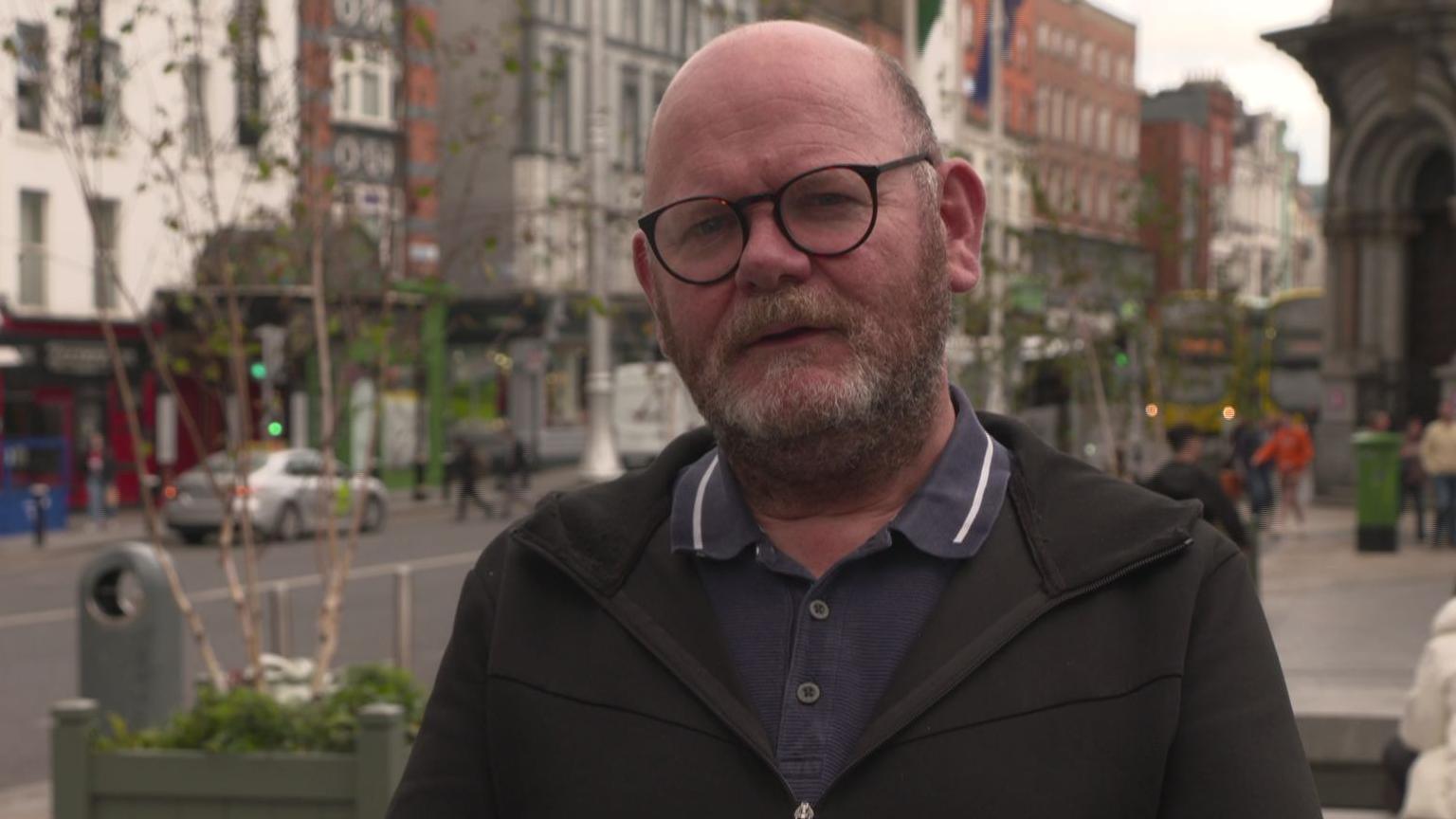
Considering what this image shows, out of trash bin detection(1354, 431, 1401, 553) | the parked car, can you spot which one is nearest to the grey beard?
trash bin detection(1354, 431, 1401, 553)

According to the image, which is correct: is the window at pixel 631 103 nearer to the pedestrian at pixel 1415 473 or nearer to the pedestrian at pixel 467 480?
the pedestrian at pixel 467 480

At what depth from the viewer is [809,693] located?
1933 mm

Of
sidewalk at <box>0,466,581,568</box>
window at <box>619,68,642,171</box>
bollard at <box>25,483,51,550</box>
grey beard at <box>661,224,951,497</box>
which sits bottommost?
sidewalk at <box>0,466,581,568</box>

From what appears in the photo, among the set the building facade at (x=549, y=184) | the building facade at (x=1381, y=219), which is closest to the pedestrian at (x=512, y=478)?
the building facade at (x=549, y=184)

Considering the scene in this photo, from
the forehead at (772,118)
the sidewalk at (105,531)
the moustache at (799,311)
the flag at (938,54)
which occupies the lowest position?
the sidewalk at (105,531)

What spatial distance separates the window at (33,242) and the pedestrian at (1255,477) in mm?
20658

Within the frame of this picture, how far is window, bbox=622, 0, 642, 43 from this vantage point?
58031mm

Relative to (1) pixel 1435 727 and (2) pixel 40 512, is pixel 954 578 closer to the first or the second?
(1) pixel 1435 727

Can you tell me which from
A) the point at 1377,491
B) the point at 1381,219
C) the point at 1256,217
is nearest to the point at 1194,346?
the point at 1377,491

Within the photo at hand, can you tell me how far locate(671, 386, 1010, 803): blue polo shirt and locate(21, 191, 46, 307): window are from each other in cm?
3520

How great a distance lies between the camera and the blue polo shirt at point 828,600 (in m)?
1.92

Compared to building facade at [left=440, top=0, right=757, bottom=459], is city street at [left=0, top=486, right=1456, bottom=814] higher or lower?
lower

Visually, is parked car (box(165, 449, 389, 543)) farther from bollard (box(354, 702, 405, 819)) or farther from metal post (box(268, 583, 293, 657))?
bollard (box(354, 702, 405, 819))

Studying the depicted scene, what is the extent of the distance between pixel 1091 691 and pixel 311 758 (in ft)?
14.6
